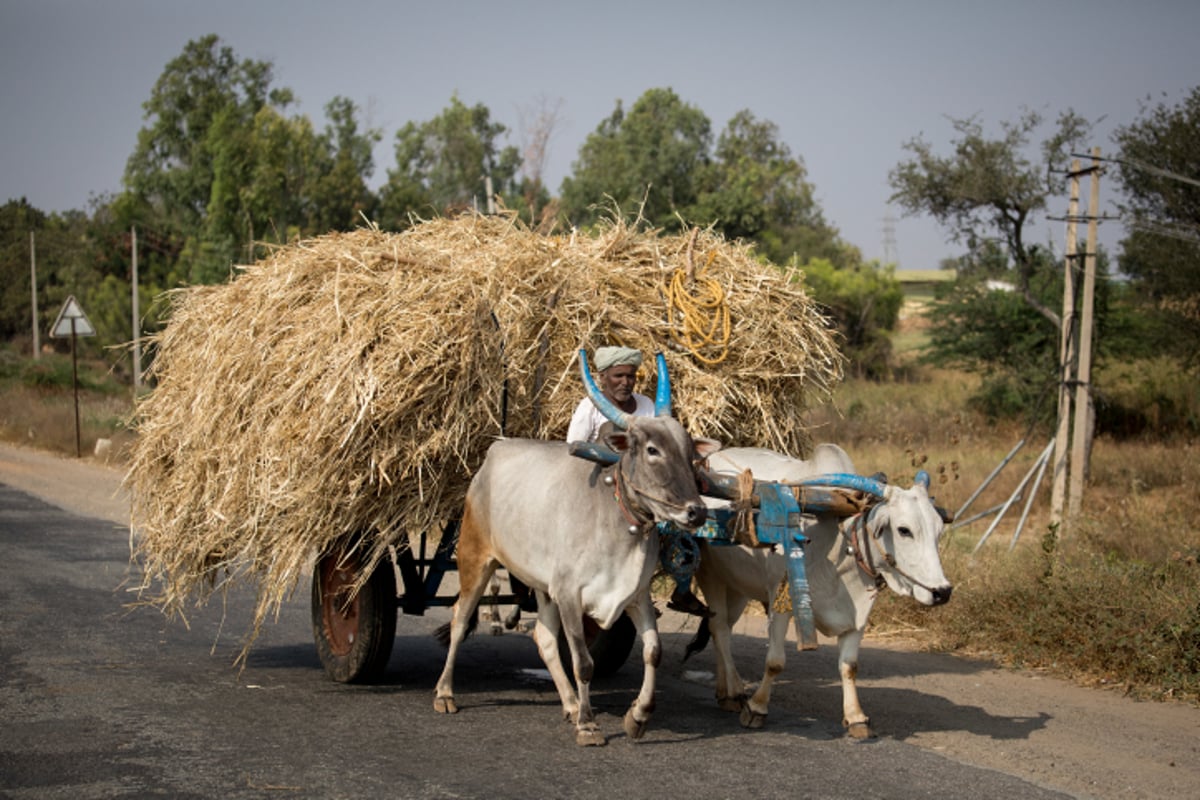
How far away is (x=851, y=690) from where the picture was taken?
20.6ft

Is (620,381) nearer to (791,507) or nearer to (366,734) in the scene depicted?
(791,507)

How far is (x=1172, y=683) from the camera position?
7.38m

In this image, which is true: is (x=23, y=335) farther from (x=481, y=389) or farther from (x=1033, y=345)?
(x=481, y=389)

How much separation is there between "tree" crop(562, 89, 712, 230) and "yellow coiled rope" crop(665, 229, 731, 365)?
83.3ft

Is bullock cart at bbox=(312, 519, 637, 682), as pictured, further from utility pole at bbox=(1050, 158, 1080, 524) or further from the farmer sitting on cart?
utility pole at bbox=(1050, 158, 1080, 524)

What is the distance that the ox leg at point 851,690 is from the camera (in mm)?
6223

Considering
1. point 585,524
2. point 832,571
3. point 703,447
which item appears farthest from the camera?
point 832,571

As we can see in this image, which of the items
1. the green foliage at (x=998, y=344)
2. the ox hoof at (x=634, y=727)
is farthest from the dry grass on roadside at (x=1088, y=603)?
the green foliage at (x=998, y=344)

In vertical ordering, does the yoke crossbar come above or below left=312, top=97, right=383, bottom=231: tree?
below

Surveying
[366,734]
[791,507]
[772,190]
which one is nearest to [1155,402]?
[791,507]

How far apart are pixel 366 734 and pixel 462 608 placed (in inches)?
40.7

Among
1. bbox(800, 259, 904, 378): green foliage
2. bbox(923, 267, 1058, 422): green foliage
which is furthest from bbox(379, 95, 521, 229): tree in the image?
bbox(923, 267, 1058, 422): green foliage

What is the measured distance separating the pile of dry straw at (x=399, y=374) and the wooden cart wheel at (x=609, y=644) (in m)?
1.17

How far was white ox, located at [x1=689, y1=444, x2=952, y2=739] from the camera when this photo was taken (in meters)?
6.03
